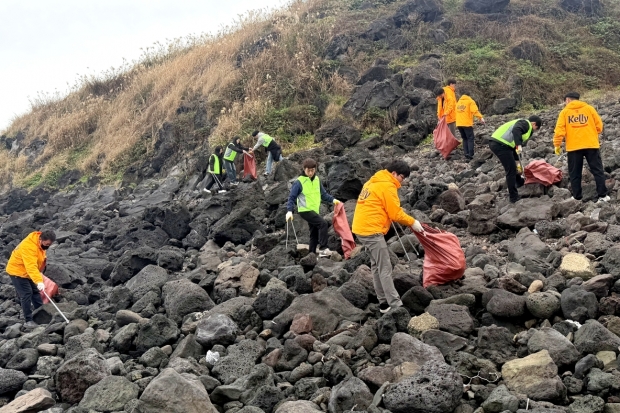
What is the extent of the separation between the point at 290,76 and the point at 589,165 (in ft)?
46.5

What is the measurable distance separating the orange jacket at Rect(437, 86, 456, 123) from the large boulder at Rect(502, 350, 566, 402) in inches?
358

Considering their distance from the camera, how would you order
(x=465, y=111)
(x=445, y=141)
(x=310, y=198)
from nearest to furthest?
1. (x=310, y=198)
2. (x=465, y=111)
3. (x=445, y=141)

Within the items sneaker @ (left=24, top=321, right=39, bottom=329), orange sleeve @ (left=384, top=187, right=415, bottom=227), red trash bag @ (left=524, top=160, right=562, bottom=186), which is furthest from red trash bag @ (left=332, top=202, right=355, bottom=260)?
sneaker @ (left=24, top=321, right=39, bottom=329)

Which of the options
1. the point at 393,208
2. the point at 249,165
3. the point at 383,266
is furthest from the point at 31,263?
the point at 249,165

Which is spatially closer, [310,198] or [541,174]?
[310,198]

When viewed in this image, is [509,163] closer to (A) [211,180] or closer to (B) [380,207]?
(B) [380,207]

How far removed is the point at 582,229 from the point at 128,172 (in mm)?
17051

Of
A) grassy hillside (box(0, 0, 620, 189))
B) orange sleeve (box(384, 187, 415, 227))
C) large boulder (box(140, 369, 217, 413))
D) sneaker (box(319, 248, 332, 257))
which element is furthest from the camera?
grassy hillside (box(0, 0, 620, 189))

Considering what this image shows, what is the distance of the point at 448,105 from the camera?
13.0 m

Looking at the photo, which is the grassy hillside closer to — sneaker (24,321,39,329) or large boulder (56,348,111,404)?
sneaker (24,321,39,329)

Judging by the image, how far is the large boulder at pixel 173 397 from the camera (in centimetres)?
449

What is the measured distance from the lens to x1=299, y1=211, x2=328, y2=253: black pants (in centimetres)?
883

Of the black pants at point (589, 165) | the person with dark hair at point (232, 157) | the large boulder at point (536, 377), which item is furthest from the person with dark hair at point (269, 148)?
the large boulder at point (536, 377)

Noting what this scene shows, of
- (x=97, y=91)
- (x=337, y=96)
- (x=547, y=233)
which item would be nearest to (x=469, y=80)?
(x=337, y=96)
